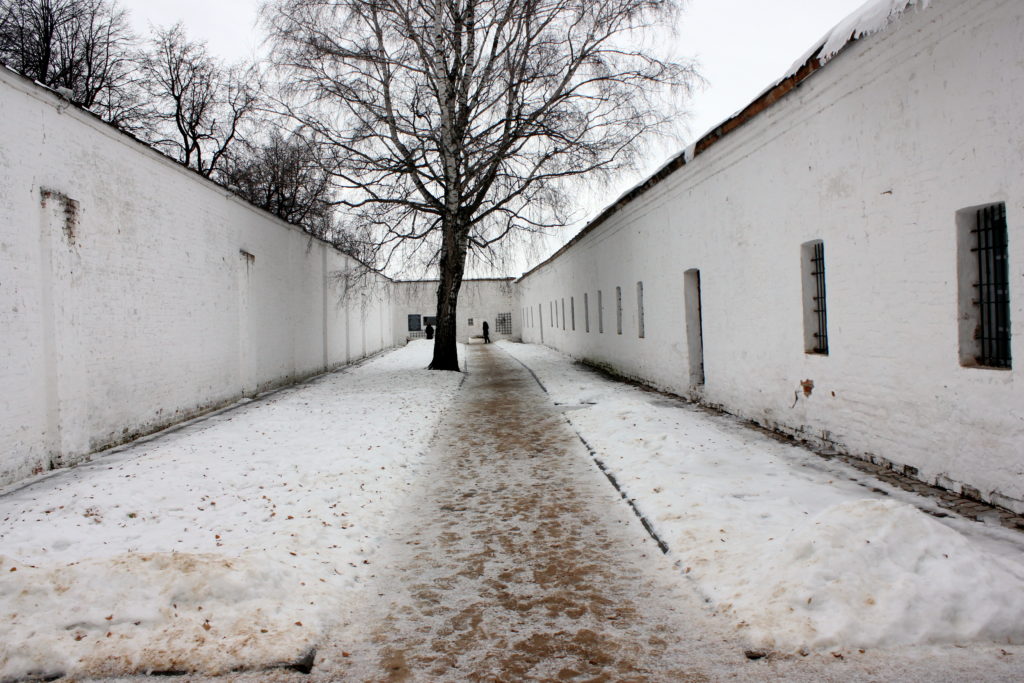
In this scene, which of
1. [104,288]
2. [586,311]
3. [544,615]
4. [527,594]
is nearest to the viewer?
[544,615]

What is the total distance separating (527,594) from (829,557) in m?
1.73

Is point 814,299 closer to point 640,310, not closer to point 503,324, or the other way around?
point 640,310

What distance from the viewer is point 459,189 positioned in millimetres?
17406

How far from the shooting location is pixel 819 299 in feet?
26.2

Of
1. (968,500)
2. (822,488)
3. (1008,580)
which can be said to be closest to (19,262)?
(822,488)

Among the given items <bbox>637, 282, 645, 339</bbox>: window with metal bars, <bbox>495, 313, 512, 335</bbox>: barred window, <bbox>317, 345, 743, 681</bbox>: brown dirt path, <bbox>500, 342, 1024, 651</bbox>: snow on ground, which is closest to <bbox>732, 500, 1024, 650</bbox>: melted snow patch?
<bbox>500, 342, 1024, 651</bbox>: snow on ground

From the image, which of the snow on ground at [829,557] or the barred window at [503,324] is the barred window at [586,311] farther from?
the barred window at [503,324]

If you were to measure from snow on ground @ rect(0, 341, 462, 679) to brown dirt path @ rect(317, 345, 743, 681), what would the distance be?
1.27ft

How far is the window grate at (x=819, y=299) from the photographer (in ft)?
26.0

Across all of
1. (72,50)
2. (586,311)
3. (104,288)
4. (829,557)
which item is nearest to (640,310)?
(586,311)

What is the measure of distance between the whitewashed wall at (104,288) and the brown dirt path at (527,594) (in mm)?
4337

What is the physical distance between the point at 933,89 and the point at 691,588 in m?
4.59

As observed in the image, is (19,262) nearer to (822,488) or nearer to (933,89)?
(822,488)

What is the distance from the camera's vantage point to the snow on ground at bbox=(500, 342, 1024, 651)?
325 centimetres
